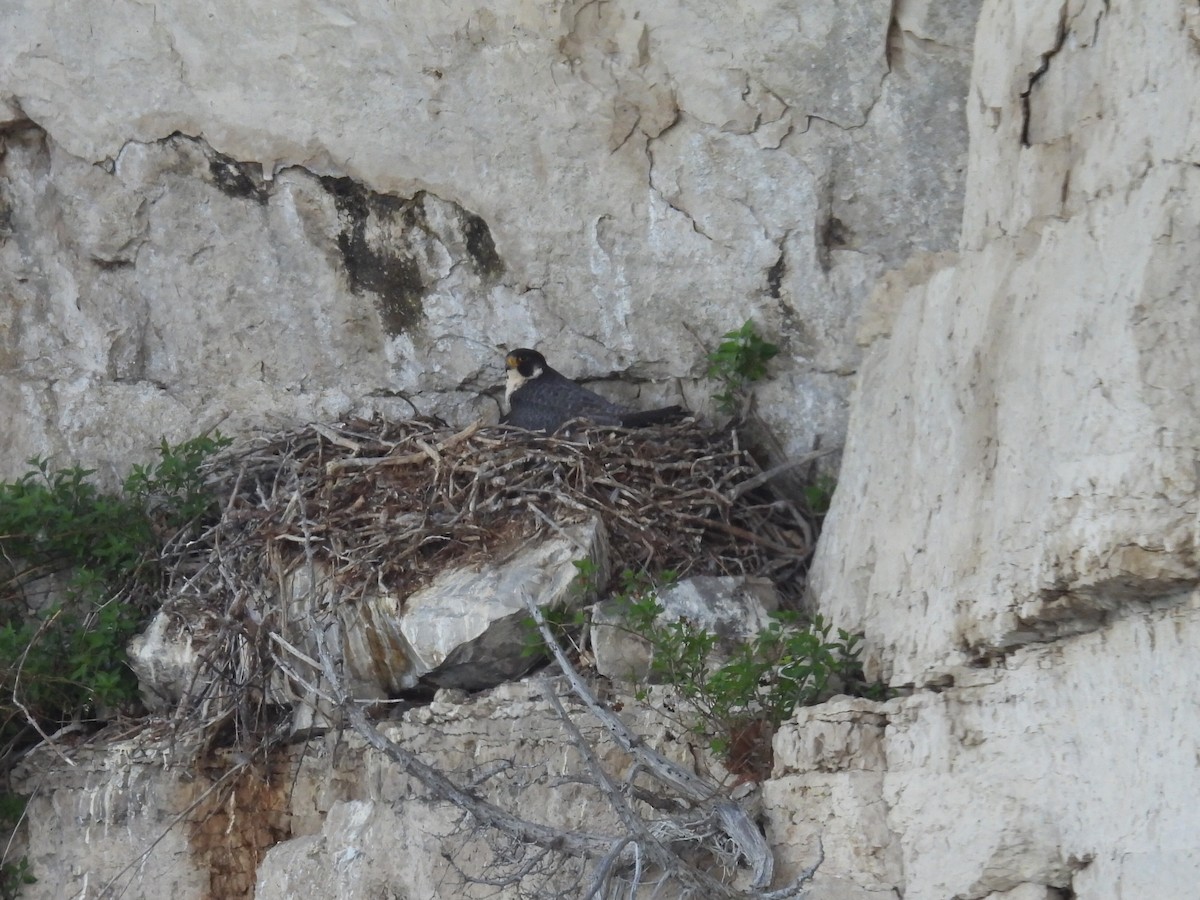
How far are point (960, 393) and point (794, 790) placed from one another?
3.22 feet

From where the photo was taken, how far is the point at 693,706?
3.90m

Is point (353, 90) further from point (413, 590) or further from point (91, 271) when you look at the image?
point (413, 590)

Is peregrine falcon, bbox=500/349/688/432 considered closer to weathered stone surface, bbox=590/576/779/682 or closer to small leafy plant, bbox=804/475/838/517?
small leafy plant, bbox=804/475/838/517

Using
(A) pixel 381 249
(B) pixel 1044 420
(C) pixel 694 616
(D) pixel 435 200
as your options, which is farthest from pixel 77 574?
(B) pixel 1044 420

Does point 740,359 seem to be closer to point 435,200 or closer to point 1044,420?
point 435,200

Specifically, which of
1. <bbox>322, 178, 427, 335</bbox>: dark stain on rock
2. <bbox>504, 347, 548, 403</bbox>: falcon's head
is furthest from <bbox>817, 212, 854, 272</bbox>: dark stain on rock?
<bbox>322, 178, 427, 335</bbox>: dark stain on rock

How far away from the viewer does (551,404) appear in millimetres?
5539

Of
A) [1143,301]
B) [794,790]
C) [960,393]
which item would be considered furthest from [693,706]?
[1143,301]

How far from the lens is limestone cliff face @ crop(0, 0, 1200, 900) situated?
2.88 meters

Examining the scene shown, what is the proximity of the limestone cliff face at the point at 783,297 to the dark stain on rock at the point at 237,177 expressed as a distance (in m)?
0.01

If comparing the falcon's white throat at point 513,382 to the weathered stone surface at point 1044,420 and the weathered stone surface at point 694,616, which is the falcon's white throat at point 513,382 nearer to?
the weathered stone surface at point 694,616

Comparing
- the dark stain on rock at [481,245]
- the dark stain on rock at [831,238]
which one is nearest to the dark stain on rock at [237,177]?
the dark stain on rock at [481,245]

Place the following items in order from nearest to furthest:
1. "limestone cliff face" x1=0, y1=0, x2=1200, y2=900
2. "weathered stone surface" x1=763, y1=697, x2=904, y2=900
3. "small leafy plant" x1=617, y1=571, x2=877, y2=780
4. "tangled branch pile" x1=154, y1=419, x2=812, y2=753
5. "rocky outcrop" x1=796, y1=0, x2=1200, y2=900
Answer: "rocky outcrop" x1=796, y1=0, x2=1200, y2=900 < "limestone cliff face" x1=0, y1=0, x2=1200, y2=900 < "weathered stone surface" x1=763, y1=697, x2=904, y2=900 < "small leafy plant" x1=617, y1=571, x2=877, y2=780 < "tangled branch pile" x1=154, y1=419, x2=812, y2=753

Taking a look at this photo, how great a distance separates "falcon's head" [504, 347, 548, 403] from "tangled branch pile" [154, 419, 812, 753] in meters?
0.34
